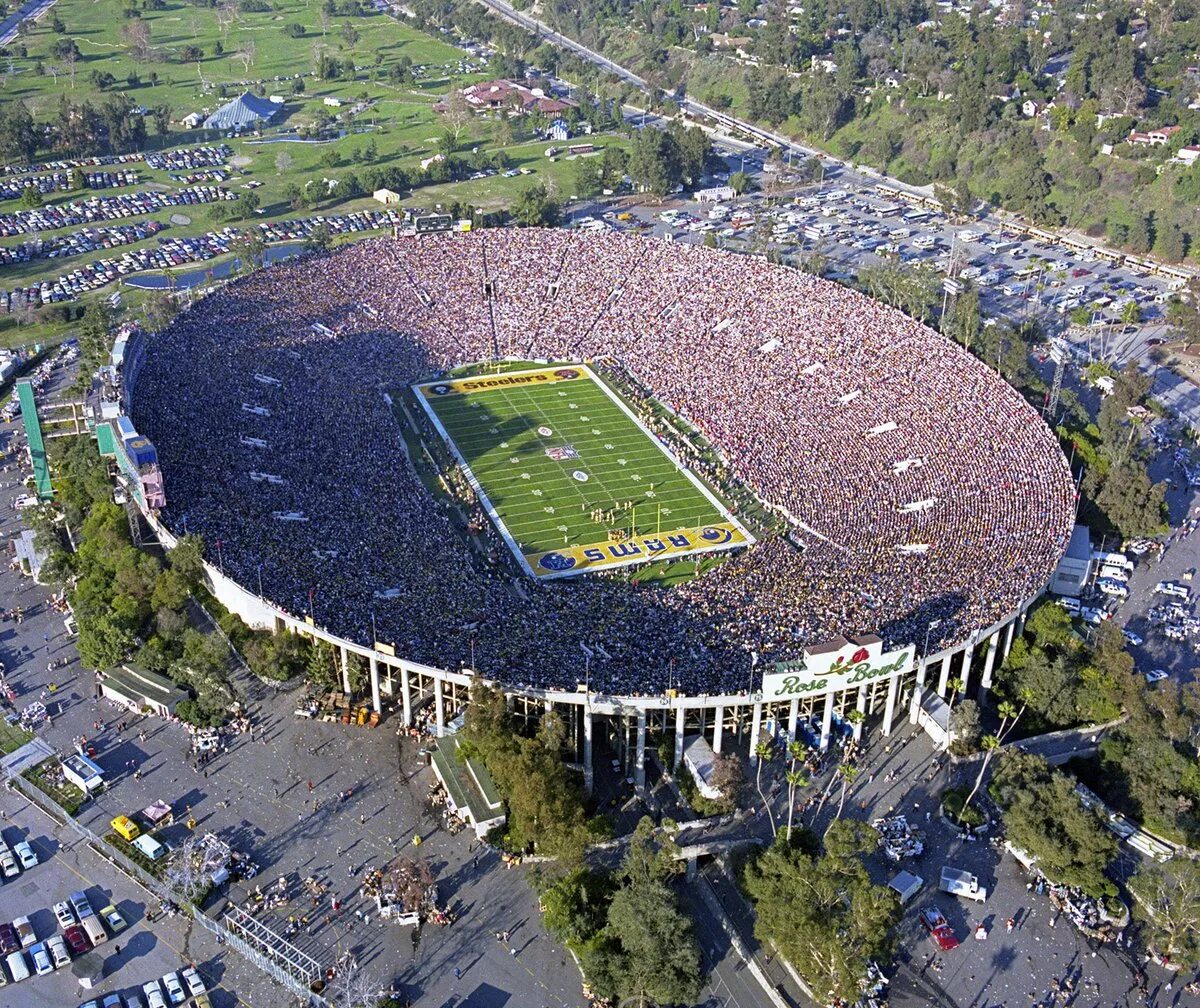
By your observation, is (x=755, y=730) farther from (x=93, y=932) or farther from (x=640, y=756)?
(x=93, y=932)

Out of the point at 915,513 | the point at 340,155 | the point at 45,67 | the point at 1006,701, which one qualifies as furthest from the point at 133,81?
the point at 1006,701

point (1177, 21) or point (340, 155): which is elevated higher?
point (1177, 21)

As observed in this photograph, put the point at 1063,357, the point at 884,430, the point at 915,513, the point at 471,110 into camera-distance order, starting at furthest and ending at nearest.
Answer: the point at 471,110, the point at 1063,357, the point at 884,430, the point at 915,513

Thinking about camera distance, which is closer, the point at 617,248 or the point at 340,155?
the point at 617,248

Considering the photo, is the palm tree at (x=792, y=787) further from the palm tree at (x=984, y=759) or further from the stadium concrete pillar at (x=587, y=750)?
the stadium concrete pillar at (x=587, y=750)

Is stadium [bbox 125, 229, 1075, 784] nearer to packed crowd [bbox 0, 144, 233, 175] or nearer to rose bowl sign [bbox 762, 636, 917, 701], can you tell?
rose bowl sign [bbox 762, 636, 917, 701]

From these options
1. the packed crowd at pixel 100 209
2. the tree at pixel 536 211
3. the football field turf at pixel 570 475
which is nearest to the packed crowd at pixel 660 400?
the football field turf at pixel 570 475

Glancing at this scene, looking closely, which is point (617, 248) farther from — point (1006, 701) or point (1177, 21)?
point (1177, 21)
